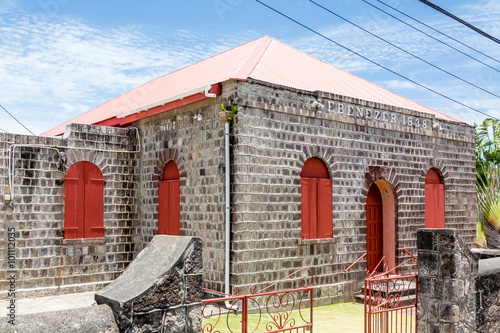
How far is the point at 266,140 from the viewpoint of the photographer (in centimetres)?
1080

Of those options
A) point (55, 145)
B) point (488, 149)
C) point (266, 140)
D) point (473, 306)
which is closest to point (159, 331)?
point (473, 306)

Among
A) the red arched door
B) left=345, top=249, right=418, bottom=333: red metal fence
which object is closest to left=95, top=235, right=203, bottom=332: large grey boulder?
left=345, top=249, right=418, bottom=333: red metal fence

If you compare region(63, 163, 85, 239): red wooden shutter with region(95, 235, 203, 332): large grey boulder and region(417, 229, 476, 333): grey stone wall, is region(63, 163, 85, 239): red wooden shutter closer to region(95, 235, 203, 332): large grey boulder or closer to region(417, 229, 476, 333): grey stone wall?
region(95, 235, 203, 332): large grey boulder

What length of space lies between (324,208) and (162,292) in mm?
7816

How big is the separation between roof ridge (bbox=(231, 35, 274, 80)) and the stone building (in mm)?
47

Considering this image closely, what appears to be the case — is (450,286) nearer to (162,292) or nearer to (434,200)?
(162,292)

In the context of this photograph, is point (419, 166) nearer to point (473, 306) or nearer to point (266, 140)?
point (266, 140)

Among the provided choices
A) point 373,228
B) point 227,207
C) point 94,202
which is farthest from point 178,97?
point 373,228

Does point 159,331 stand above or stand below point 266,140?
below

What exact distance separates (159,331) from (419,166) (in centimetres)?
1132

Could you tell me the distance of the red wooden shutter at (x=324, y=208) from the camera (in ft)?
38.6

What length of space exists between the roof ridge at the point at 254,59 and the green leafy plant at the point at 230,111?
584 millimetres

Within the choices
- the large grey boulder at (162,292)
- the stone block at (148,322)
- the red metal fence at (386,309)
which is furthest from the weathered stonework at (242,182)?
the stone block at (148,322)

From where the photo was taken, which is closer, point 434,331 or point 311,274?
point 434,331
